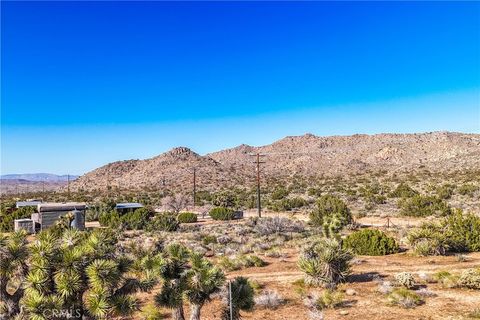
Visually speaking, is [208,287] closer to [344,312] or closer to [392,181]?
[344,312]

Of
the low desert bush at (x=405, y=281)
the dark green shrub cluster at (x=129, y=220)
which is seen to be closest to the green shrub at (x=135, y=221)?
the dark green shrub cluster at (x=129, y=220)

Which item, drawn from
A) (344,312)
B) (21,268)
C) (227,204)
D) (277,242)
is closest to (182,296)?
(21,268)

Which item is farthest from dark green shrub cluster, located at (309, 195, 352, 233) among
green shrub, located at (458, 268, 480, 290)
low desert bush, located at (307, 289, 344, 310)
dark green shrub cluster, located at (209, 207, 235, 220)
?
low desert bush, located at (307, 289, 344, 310)

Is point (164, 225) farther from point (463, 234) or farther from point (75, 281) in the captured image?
point (75, 281)

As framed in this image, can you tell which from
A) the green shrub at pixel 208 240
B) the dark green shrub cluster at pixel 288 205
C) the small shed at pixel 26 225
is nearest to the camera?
the green shrub at pixel 208 240

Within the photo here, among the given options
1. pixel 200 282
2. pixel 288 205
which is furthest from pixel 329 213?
pixel 200 282

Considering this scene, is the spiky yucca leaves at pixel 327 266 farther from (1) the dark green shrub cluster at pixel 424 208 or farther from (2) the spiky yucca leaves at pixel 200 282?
(1) the dark green shrub cluster at pixel 424 208

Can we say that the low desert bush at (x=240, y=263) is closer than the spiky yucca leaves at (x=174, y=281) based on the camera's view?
No

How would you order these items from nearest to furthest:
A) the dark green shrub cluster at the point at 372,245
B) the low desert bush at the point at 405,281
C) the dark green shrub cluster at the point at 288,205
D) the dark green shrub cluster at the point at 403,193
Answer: the low desert bush at the point at 405,281 < the dark green shrub cluster at the point at 372,245 < the dark green shrub cluster at the point at 288,205 < the dark green shrub cluster at the point at 403,193

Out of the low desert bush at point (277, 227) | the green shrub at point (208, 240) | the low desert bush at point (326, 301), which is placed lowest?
the low desert bush at point (326, 301)
